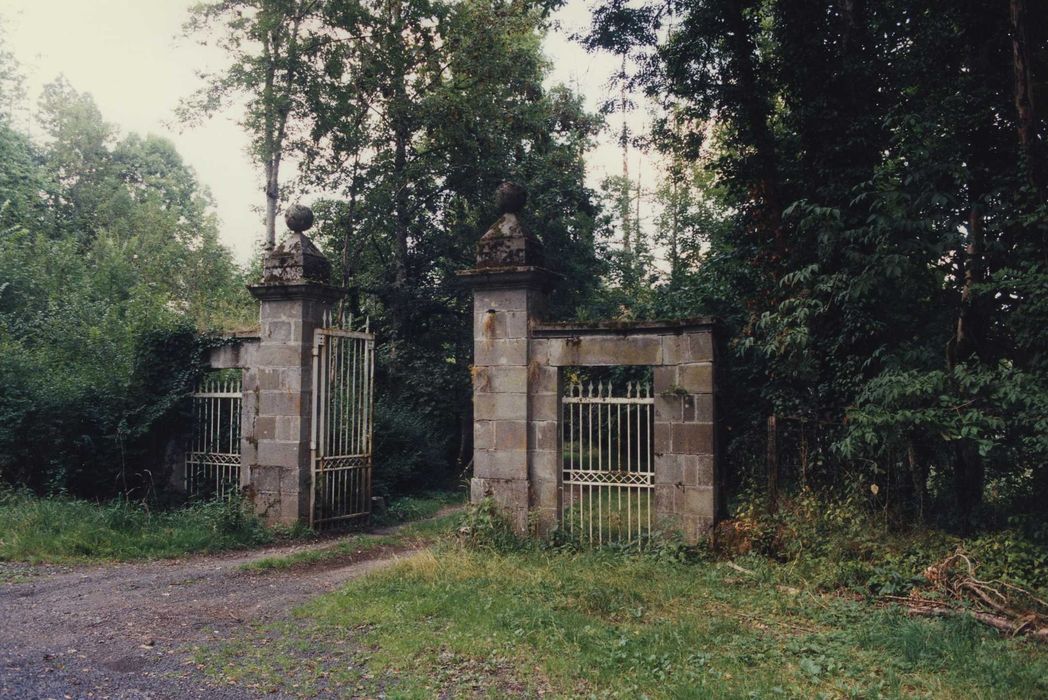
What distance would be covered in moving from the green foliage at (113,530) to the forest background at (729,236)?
98 cm

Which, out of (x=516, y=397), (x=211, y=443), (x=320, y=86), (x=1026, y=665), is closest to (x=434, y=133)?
(x=320, y=86)

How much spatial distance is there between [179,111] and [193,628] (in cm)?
1502

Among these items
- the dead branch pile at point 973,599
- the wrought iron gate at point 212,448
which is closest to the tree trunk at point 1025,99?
the dead branch pile at point 973,599

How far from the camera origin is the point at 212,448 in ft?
34.2

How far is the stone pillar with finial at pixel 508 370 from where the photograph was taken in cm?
824

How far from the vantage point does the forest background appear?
7.02m

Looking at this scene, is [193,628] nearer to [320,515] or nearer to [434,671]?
[434,671]

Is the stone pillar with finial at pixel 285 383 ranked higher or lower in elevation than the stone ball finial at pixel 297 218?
lower

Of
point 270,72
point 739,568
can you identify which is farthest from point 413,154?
point 739,568

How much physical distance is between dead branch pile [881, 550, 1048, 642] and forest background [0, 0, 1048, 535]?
781mm

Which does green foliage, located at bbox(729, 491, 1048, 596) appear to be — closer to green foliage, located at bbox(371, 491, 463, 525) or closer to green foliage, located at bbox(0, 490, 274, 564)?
green foliage, located at bbox(371, 491, 463, 525)

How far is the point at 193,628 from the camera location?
223 inches

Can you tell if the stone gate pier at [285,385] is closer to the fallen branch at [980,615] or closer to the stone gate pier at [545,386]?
the stone gate pier at [545,386]

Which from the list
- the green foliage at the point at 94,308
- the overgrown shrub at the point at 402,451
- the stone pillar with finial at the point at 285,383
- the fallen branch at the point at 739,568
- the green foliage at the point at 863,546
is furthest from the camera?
the overgrown shrub at the point at 402,451
